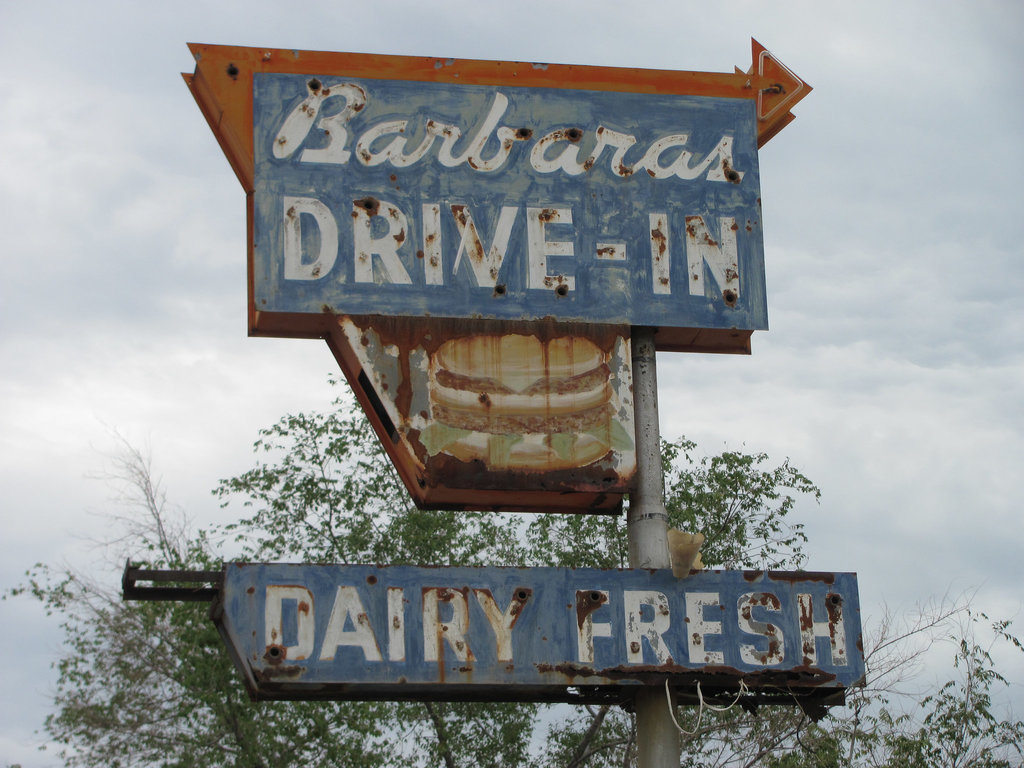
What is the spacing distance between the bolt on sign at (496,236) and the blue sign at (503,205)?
0.5 inches

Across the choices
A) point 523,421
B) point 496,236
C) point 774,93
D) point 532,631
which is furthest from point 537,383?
point 774,93

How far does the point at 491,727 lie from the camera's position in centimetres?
1909

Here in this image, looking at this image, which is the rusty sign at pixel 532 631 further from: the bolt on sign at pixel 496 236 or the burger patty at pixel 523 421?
the burger patty at pixel 523 421

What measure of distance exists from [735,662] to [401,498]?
38.2ft

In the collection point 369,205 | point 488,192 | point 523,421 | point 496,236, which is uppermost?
A: point 488,192

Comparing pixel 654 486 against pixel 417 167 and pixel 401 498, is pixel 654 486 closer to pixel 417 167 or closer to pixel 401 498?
pixel 417 167

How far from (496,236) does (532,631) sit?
256 cm

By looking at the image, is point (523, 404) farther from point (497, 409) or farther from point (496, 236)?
point (496, 236)

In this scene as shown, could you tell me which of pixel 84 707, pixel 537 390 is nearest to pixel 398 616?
pixel 537 390

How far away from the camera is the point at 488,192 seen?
384 inches

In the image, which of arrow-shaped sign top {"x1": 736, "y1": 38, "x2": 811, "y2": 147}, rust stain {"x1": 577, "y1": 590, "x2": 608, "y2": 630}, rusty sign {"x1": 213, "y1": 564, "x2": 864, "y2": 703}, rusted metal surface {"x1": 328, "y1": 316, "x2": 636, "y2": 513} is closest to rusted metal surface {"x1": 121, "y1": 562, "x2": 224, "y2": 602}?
rusty sign {"x1": 213, "y1": 564, "x2": 864, "y2": 703}

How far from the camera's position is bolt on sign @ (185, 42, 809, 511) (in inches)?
360

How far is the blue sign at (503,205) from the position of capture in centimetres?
940

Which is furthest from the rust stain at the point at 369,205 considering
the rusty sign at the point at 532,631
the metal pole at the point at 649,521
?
the rusty sign at the point at 532,631
